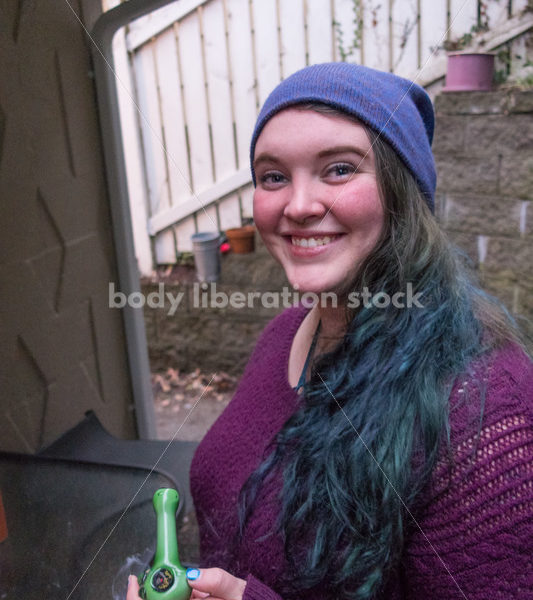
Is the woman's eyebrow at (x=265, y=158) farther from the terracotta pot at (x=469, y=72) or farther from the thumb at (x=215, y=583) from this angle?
the terracotta pot at (x=469, y=72)

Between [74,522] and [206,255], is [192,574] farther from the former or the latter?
[206,255]

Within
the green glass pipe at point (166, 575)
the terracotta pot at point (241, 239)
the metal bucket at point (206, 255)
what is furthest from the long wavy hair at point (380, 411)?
the metal bucket at point (206, 255)

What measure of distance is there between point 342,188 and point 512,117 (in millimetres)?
1166

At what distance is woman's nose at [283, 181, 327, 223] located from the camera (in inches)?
19.3

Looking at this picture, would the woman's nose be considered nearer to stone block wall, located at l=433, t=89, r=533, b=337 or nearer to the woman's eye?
the woman's eye

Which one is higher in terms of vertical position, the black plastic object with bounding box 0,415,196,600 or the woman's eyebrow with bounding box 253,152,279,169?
the woman's eyebrow with bounding box 253,152,279,169

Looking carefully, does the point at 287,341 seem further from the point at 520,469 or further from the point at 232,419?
the point at 520,469

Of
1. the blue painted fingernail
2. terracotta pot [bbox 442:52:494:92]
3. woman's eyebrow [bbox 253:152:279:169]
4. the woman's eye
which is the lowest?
the blue painted fingernail

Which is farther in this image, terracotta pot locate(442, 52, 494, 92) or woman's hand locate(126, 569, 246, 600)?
terracotta pot locate(442, 52, 494, 92)

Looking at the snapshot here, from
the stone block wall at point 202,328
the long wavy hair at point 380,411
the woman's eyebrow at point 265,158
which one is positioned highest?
the woman's eyebrow at point 265,158

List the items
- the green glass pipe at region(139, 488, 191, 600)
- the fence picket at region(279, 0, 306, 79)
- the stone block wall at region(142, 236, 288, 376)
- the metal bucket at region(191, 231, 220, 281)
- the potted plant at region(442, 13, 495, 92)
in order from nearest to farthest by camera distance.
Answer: the green glass pipe at region(139, 488, 191, 600) → the fence picket at region(279, 0, 306, 79) → the potted plant at region(442, 13, 495, 92) → the metal bucket at region(191, 231, 220, 281) → the stone block wall at region(142, 236, 288, 376)

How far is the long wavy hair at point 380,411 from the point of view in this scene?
48 centimetres

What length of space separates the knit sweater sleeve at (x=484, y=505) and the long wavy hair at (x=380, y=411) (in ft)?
0.05

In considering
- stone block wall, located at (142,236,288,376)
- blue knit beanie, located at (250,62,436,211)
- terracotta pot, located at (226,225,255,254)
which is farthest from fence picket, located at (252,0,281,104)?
stone block wall, located at (142,236,288,376)
